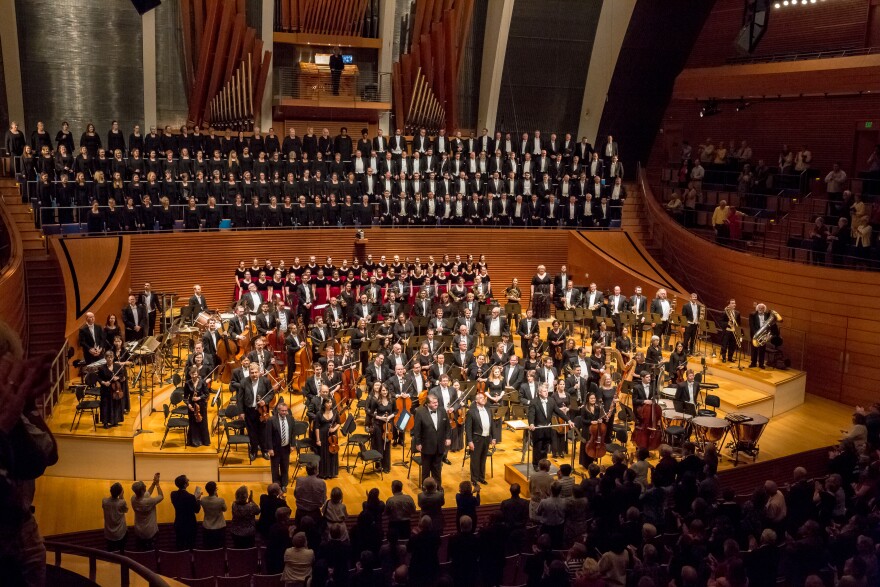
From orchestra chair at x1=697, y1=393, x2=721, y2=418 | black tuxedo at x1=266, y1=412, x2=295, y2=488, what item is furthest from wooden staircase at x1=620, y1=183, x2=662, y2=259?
black tuxedo at x1=266, y1=412, x2=295, y2=488

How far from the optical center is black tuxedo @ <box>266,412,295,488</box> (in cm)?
1027

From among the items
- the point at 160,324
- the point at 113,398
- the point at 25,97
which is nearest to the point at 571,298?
the point at 160,324

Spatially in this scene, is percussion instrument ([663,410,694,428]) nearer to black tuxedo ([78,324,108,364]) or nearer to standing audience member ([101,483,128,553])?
standing audience member ([101,483,128,553])

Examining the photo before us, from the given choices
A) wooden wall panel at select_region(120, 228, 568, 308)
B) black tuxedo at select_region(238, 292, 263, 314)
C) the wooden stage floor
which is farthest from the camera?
wooden wall panel at select_region(120, 228, 568, 308)

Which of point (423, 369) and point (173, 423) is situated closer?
point (173, 423)

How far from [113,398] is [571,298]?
814cm

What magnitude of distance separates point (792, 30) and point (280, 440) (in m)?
14.8

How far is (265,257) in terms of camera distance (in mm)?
17594

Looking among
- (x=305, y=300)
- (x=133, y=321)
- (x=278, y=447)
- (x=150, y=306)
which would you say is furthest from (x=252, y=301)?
(x=278, y=447)

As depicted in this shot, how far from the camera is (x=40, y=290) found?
585 inches

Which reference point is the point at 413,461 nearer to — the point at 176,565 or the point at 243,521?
the point at 243,521

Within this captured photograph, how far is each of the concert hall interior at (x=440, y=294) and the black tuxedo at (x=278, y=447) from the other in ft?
0.10

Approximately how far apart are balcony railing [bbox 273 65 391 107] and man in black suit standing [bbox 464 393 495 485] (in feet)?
37.9

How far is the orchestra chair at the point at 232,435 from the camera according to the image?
429 inches
